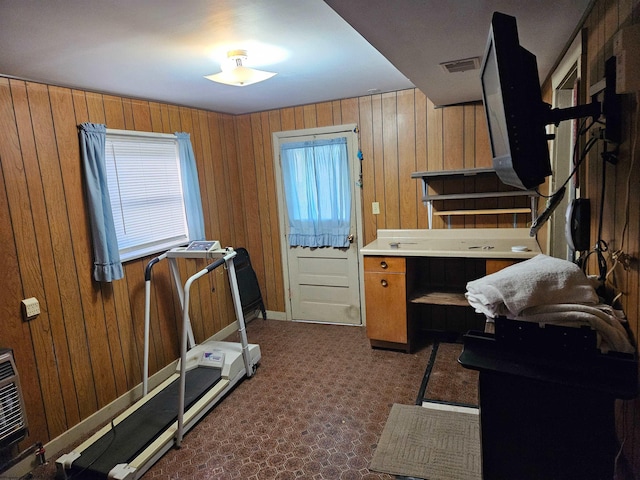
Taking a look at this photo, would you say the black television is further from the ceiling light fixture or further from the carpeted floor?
the carpeted floor

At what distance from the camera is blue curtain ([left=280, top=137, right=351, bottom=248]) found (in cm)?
394

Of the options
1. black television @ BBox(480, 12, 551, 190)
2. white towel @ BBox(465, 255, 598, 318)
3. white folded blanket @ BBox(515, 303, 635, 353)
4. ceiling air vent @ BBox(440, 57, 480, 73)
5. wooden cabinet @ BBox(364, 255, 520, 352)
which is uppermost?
ceiling air vent @ BBox(440, 57, 480, 73)

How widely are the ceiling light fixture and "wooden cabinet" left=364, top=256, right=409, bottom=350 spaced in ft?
5.73

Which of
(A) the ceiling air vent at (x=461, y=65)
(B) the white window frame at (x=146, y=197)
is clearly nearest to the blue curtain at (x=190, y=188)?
(B) the white window frame at (x=146, y=197)

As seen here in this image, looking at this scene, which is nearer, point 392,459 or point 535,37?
point 535,37

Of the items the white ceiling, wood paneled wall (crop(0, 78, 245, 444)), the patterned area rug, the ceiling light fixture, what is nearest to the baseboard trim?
wood paneled wall (crop(0, 78, 245, 444))

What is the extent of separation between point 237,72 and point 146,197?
149 cm

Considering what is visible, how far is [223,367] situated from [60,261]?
1338 millimetres

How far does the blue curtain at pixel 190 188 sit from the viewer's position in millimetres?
3484

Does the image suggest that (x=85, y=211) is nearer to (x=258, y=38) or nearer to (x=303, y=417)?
(x=258, y=38)

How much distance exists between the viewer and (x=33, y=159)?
7.92ft

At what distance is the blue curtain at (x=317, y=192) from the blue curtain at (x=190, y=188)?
96 centimetres

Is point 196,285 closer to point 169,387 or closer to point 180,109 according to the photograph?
point 169,387

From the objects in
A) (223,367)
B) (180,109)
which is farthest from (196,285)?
(180,109)
